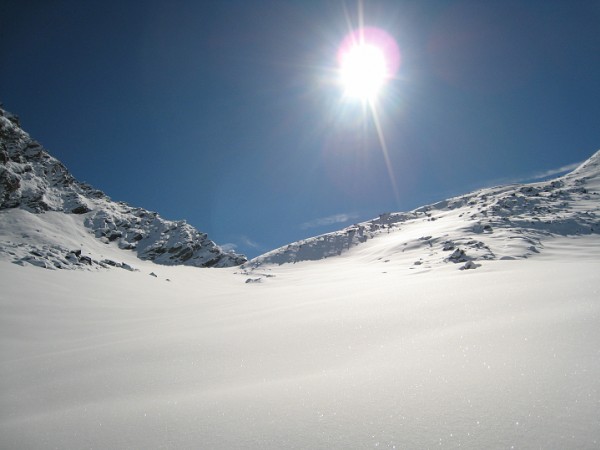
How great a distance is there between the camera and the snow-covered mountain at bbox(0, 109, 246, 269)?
133ft

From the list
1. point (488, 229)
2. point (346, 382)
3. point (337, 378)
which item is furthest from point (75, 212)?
point (488, 229)

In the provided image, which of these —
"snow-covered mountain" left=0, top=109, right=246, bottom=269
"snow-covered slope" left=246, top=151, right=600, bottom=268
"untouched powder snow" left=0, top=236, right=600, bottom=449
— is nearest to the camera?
"untouched powder snow" left=0, top=236, right=600, bottom=449

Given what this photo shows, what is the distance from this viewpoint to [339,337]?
3.30 meters

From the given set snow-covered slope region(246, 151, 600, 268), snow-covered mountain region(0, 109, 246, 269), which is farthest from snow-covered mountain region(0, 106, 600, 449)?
snow-covered mountain region(0, 109, 246, 269)

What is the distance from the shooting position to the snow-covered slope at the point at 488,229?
23.7m

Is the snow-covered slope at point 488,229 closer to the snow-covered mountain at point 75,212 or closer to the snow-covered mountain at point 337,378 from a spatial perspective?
the snow-covered mountain at point 337,378

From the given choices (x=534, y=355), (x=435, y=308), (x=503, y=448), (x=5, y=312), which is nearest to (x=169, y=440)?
(x=503, y=448)

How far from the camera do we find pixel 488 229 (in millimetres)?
34500

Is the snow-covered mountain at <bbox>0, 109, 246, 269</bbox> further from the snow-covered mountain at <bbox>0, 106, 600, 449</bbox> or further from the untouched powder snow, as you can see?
the untouched powder snow

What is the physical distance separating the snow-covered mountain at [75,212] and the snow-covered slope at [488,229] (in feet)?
50.3

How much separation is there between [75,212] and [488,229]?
65172 millimetres

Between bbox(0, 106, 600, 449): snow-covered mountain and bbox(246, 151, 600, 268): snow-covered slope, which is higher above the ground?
bbox(246, 151, 600, 268): snow-covered slope

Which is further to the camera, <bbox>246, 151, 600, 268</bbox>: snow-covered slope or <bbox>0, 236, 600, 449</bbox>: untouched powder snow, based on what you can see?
<bbox>246, 151, 600, 268</bbox>: snow-covered slope

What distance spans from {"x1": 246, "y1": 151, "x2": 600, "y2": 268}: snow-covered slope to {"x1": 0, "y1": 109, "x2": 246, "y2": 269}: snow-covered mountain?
15317 millimetres
